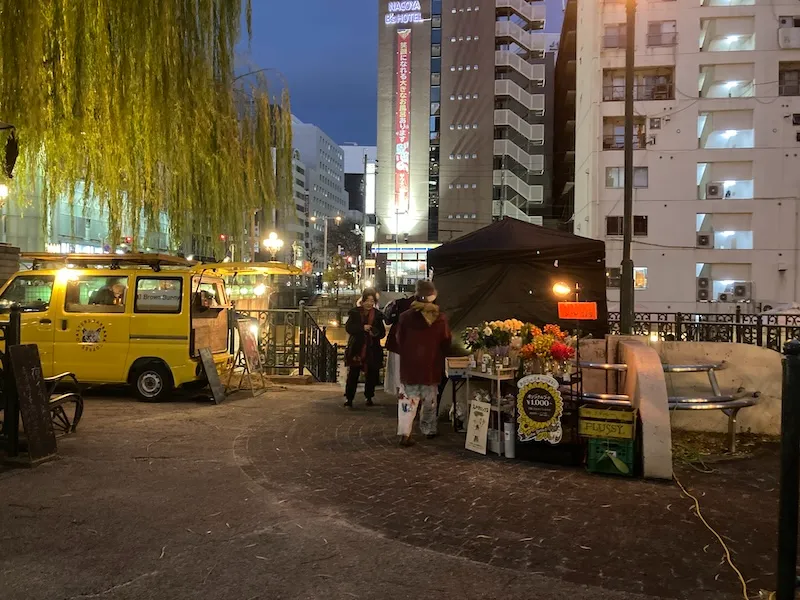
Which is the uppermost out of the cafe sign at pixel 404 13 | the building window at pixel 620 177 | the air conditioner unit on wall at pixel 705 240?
the cafe sign at pixel 404 13

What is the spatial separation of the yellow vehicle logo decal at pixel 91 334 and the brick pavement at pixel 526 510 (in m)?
3.65

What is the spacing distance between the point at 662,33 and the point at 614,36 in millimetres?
2493

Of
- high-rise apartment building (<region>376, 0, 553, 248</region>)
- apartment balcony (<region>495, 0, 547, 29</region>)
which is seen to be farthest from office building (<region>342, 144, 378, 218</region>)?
high-rise apartment building (<region>376, 0, 553, 248</region>)

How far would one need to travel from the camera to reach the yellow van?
9.36m

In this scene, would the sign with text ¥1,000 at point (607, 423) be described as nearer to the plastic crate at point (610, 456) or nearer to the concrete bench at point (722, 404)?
the plastic crate at point (610, 456)

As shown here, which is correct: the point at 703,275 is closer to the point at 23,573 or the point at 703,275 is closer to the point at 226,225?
the point at 226,225

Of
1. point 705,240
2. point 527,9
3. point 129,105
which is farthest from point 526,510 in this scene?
point 527,9

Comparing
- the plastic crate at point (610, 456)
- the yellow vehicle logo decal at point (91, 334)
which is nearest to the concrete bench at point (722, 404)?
the plastic crate at point (610, 456)

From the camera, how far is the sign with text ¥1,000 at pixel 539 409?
641 centimetres

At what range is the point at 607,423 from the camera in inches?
237

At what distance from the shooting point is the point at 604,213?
111 ft

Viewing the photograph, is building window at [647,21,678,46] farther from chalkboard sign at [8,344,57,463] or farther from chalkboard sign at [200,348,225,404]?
chalkboard sign at [8,344,57,463]

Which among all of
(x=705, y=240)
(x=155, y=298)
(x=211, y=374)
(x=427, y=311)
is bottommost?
(x=211, y=374)

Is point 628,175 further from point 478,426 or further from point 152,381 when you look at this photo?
point 152,381
